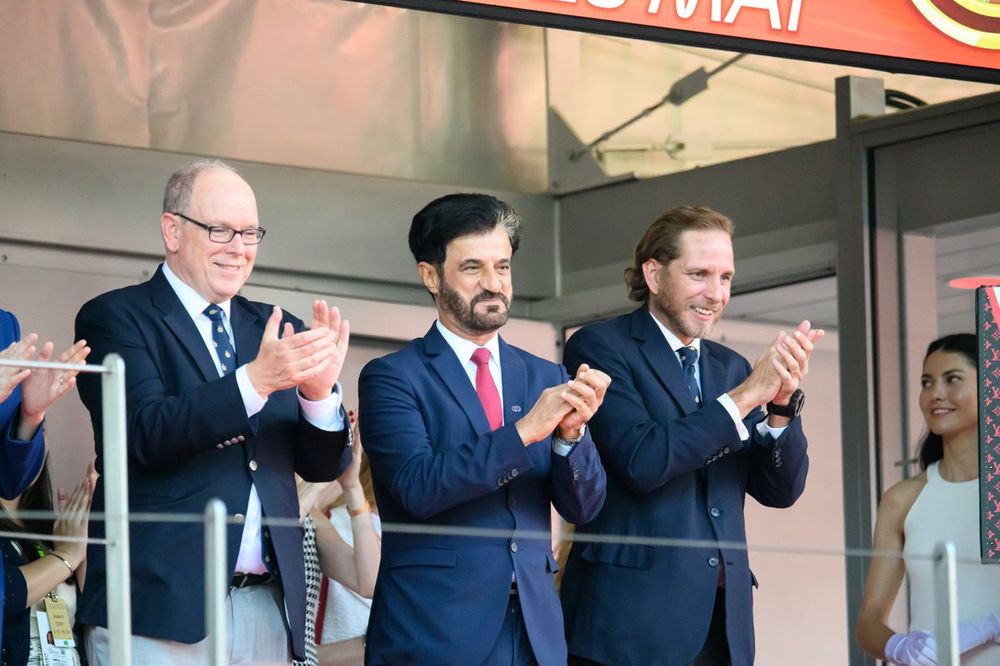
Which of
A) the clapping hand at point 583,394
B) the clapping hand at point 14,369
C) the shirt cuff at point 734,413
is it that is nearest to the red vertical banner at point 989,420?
the shirt cuff at point 734,413

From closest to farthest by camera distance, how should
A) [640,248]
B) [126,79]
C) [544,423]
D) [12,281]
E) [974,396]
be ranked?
[544,423], [640,248], [974,396], [12,281], [126,79]

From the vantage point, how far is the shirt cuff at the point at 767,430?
3758mm

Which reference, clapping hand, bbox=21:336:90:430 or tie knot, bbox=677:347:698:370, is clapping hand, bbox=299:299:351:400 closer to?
clapping hand, bbox=21:336:90:430

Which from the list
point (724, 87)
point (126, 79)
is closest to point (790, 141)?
point (724, 87)

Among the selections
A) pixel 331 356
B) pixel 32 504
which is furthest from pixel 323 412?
pixel 32 504

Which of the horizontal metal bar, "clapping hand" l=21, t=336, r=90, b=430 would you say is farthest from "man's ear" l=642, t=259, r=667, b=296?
the horizontal metal bar

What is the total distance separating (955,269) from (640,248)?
177 cm

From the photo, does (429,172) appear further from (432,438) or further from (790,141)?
(432,438)

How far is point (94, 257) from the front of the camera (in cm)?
556

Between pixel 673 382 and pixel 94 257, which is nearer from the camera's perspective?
pixel 673 382

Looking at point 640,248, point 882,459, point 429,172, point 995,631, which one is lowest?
point 995,631

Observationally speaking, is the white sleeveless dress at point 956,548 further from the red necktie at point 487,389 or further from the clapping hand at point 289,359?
the clapping hand at point 289,359

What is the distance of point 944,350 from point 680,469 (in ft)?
4.41

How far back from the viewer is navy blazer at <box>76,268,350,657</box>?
3.38 metres
